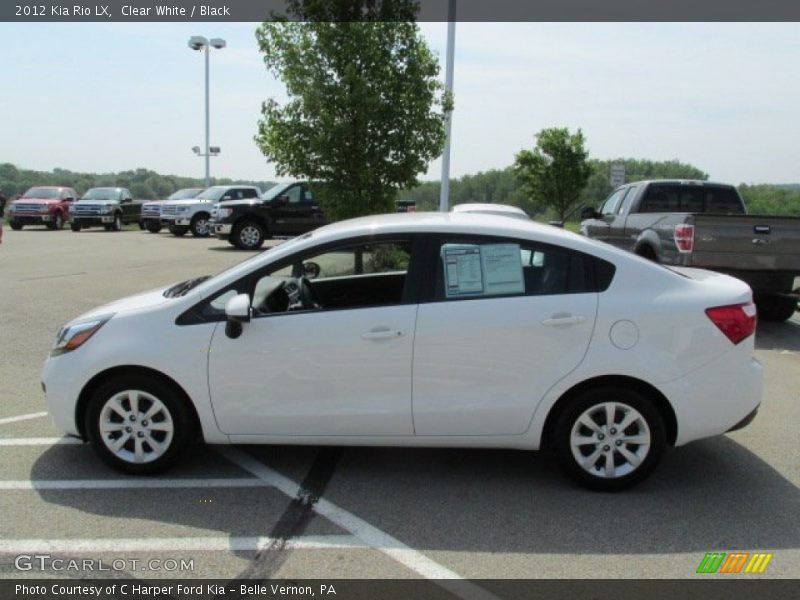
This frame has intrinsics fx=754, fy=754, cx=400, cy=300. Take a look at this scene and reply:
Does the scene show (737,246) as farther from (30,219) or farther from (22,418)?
(30,219)

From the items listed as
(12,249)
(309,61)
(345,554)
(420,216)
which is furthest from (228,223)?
(345,554)

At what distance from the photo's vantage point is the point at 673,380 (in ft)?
14.3

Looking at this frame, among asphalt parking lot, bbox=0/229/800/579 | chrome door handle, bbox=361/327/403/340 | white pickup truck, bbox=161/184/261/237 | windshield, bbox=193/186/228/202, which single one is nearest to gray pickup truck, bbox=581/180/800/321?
asphalt parking lot, bbox=0/229/800/579

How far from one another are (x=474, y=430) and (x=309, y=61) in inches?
364

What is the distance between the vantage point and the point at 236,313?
432 centimetres

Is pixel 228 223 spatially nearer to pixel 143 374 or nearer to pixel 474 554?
pixel 143 374

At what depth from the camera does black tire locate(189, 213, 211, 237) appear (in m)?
26.7

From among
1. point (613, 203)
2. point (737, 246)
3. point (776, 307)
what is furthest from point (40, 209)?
point (737, 246)

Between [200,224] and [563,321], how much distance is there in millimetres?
24075

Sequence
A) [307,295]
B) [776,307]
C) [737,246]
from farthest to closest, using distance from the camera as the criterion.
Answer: [776,307], [737,246], [307,295]

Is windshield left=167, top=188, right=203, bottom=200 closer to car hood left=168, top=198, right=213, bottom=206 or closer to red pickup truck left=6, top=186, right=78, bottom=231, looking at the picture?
car hood left=168, top=198, right=213, bottom=206

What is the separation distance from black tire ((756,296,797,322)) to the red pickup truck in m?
27.7

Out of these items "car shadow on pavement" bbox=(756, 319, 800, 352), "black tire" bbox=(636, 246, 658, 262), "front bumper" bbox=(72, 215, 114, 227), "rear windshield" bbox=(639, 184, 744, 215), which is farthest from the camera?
"front bumper" bbox=(72, 215, 114, 227)

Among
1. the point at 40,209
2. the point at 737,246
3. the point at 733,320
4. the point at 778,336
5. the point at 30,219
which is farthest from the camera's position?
the point at 40,209
